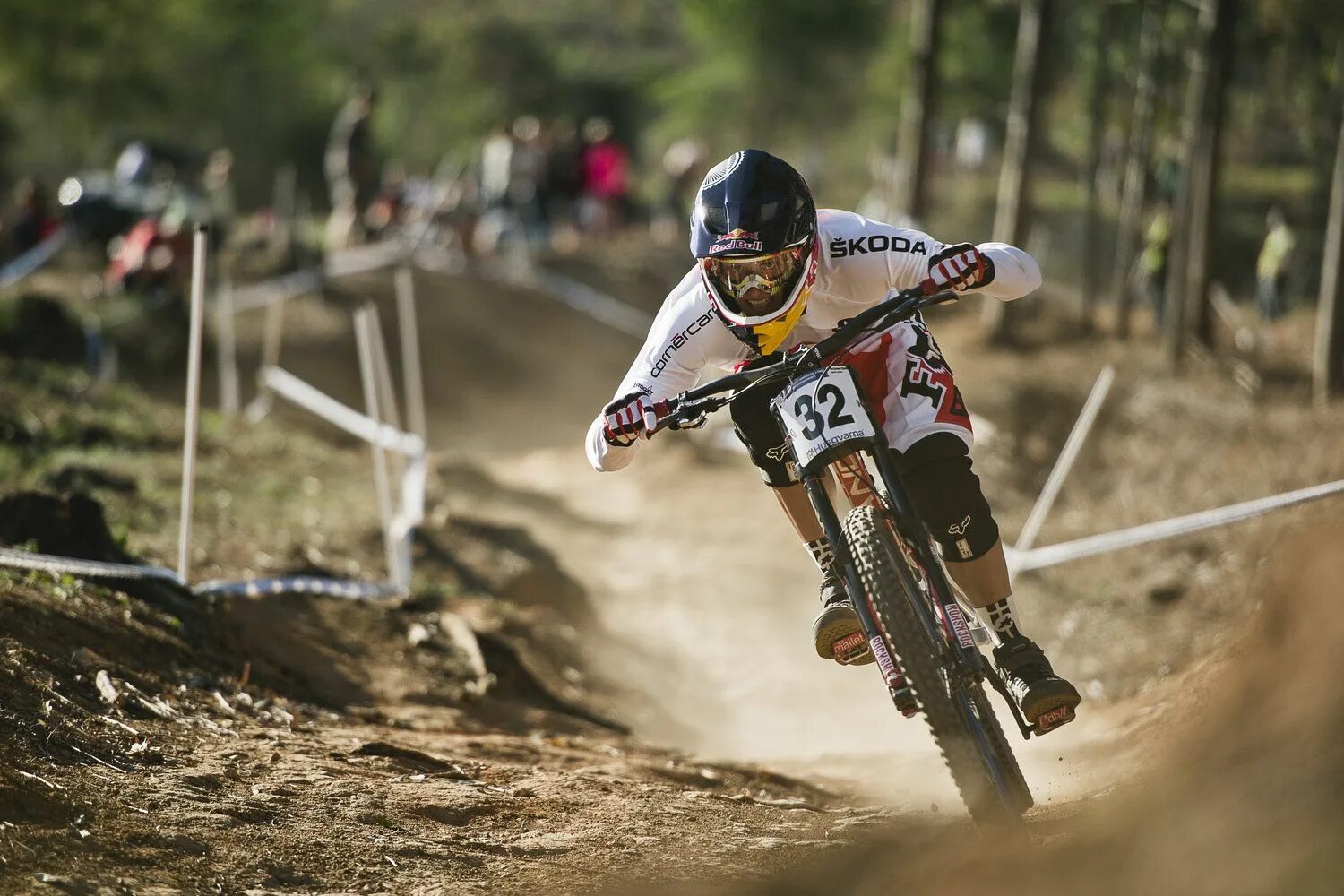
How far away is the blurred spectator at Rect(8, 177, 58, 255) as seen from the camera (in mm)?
20688

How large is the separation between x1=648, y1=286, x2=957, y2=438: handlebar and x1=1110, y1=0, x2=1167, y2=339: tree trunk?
664 inches

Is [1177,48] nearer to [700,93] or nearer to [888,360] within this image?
[888,360]

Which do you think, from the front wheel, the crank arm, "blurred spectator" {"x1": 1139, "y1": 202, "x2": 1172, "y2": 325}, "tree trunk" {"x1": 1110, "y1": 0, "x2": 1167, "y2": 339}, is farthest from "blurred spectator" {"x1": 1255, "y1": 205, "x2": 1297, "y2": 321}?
the front wheel

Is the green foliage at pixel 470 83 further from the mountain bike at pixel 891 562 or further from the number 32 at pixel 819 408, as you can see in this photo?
the number 32 at pixel 819 408

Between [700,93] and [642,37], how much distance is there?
56.0m

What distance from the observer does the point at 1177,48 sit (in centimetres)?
2483

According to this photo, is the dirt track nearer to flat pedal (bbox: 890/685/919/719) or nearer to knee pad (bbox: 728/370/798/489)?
flat pedal (bbox: 890/685/919/719)

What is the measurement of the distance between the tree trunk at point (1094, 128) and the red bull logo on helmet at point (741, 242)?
61.6 feet

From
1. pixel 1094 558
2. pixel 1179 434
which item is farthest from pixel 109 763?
pixel 1179 434

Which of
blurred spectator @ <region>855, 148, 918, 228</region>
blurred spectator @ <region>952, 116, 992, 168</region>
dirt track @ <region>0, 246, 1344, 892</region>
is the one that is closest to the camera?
dirt track @ <region>0, 246, 1344, 892</region>

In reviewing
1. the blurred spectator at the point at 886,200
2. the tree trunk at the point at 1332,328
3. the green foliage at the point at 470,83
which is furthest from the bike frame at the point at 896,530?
the green foliage at the point at 470,83

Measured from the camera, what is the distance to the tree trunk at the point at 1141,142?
21.3 meters

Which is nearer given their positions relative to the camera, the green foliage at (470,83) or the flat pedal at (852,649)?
the flat pedal at (852,649)

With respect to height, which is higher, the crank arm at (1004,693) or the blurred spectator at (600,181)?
the blurred spectator at (600,181)
